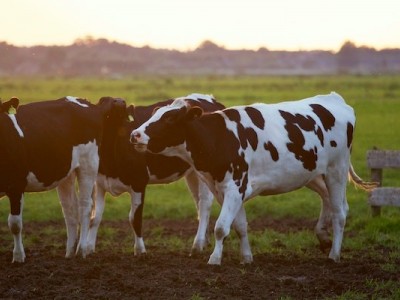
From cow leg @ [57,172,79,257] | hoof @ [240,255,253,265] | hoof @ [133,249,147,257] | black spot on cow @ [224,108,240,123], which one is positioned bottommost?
hoof @ [133,249,147,257]

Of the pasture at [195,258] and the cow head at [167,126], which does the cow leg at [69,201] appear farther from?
the cow head at [167,126]

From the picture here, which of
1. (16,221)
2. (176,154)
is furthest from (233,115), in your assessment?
(16,221)

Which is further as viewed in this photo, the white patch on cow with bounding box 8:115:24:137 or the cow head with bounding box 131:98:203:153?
the white patch on cow with bounding box 8:115:24:137

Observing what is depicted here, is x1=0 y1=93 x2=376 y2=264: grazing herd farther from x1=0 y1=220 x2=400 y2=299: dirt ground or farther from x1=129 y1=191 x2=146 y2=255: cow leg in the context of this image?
x1=0 y1=220 x2=400 y2=299: dirt ground

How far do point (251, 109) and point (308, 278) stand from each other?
259 cm

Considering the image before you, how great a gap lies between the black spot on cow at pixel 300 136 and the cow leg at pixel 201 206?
208cm

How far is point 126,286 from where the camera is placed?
32.1ft

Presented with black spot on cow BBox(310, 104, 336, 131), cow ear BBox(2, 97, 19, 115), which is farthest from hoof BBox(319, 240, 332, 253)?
cow ear BBox(2, 97, 19, 115)

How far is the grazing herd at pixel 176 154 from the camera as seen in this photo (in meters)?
11.4

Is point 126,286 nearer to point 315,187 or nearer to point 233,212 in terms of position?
point 233,212

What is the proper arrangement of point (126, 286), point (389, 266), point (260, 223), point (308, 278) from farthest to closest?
point (260, 223) → point (389, 266) → point (308, 278) → point (126, 286)

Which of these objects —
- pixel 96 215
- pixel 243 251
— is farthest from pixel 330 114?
pixel 96 215

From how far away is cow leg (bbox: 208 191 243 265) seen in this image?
11188mm

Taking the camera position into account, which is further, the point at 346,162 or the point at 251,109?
the point at 346,162
